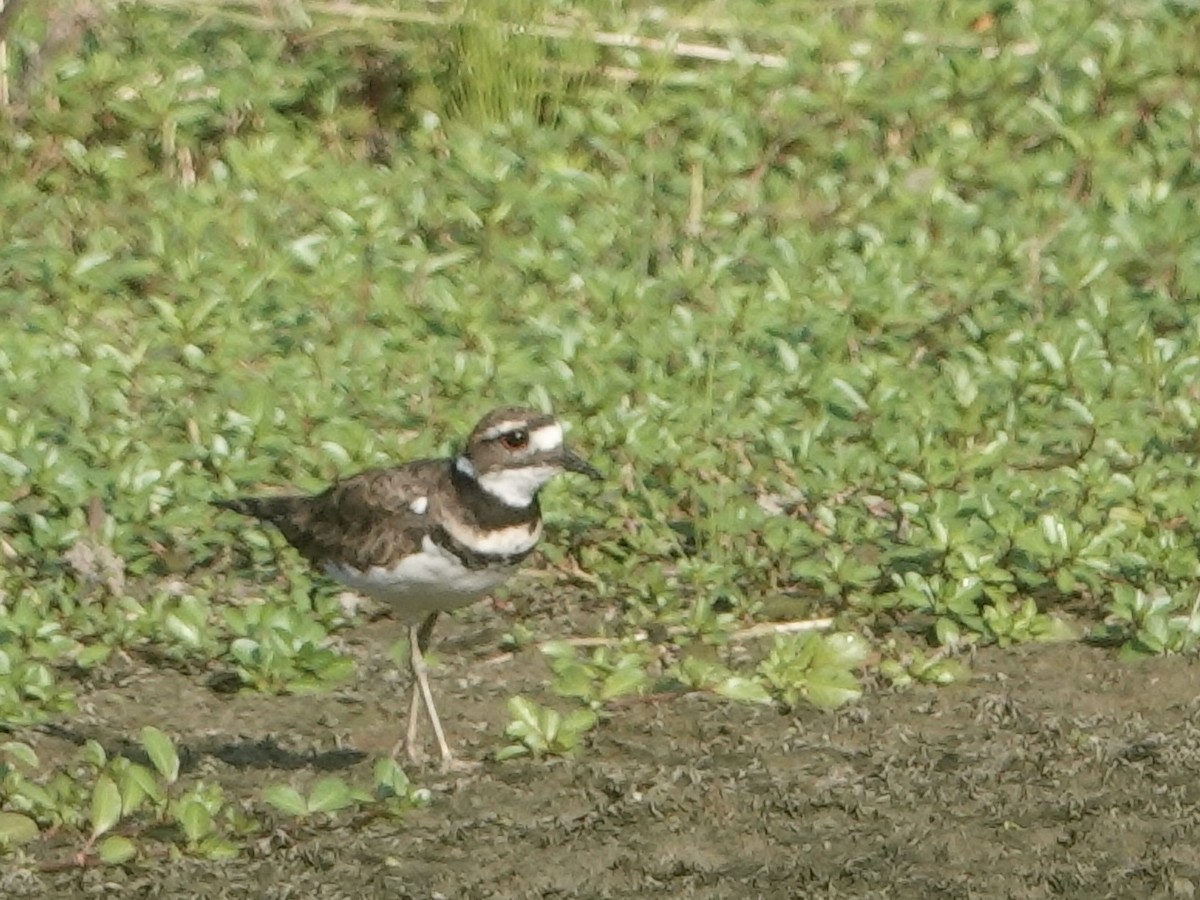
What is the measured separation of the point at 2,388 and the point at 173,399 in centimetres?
Answer: 62

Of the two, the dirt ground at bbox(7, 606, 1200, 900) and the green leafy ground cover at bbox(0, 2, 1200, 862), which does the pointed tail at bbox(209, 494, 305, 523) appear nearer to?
the green leafy ground cover at bbox(0, 2, 1200, 862)

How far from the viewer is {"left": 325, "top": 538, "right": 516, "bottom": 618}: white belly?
7270 mm

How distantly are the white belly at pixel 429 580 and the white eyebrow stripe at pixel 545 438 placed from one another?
1.44ft

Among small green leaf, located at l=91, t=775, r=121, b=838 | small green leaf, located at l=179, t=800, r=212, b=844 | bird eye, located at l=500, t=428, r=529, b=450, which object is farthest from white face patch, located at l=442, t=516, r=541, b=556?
small green leaf, located at l=91, t=775, r=121, b=838

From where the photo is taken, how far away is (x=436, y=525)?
288 inches

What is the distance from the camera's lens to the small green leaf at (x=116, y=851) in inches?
248

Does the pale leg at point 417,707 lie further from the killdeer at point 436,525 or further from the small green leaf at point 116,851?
the small green leaf at point 116,851

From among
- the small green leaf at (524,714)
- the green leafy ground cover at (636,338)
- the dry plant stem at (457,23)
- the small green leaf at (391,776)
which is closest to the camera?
the small green leaf at (391,776)

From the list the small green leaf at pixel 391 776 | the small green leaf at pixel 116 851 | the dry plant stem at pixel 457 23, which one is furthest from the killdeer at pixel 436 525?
the dry plant stem at pixel 457 23

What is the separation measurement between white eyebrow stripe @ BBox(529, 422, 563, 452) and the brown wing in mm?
270

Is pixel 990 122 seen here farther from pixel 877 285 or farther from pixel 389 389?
pixel 389 389

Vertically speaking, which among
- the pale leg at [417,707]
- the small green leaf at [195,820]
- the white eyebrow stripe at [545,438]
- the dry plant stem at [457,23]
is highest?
the dry plant stem at [457,23]

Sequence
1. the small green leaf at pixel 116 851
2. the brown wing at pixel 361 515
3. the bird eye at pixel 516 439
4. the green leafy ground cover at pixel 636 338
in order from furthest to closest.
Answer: the green leafy ground cover at pixel 636 338 < the bird eye at pixel 516 439 < the brown wing at pixel 361 515 < the small green leaf at pixel 116 851

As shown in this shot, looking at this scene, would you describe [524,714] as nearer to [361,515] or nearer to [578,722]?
[578,722]
